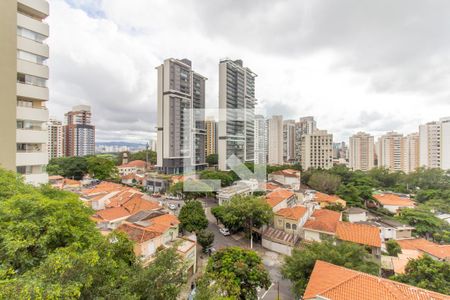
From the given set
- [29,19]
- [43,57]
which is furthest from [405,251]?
[29,19]

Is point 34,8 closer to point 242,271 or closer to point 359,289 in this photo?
point 242,271

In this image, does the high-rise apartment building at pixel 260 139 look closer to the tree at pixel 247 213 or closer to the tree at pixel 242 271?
the tree at pixel 247 213

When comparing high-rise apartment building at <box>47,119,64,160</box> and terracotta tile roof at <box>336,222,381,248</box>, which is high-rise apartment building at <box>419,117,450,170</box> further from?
high-rise apartment building at <box>47,119,64,160</box>

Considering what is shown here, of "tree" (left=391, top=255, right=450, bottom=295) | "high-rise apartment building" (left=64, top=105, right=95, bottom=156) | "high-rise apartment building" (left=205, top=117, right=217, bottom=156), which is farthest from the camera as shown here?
"high-rise apartment building" (left=64, top=105, right=95, bottom=156)

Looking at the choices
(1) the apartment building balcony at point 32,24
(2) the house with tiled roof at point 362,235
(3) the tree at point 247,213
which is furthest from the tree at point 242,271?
(1) the apartment building balcony at point 32,24

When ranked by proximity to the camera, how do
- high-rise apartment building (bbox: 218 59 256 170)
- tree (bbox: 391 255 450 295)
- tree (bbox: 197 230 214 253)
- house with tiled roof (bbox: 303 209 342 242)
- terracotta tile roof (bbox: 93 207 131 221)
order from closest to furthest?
tree (bbox: 391 255 450 295)
tree (bbox: 197 230 214 253)
house with tiled roof (bbox: 303 209 342 242)
terracotta tile roof (bbox: 93 207 131 221)
high-rise apartment building (bbox: 218 59 256 170)

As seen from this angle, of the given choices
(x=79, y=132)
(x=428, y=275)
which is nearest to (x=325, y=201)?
(x=428, y=275)

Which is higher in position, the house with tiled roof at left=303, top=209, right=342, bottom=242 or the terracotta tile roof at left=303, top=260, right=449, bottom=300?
the terracotta tile roof at left=303, top=260, right=449, bottom=300

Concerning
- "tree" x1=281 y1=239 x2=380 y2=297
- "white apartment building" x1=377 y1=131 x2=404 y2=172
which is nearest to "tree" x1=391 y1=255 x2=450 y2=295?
"tree" x1=281 y1=239 x2=380 y2=297

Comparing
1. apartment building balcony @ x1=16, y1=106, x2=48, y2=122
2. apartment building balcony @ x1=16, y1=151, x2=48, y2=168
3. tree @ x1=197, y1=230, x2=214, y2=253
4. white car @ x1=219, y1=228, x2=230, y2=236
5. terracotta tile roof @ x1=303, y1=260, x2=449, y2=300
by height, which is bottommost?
white car @ x1=219, y1=228, x2=230, y2=236
